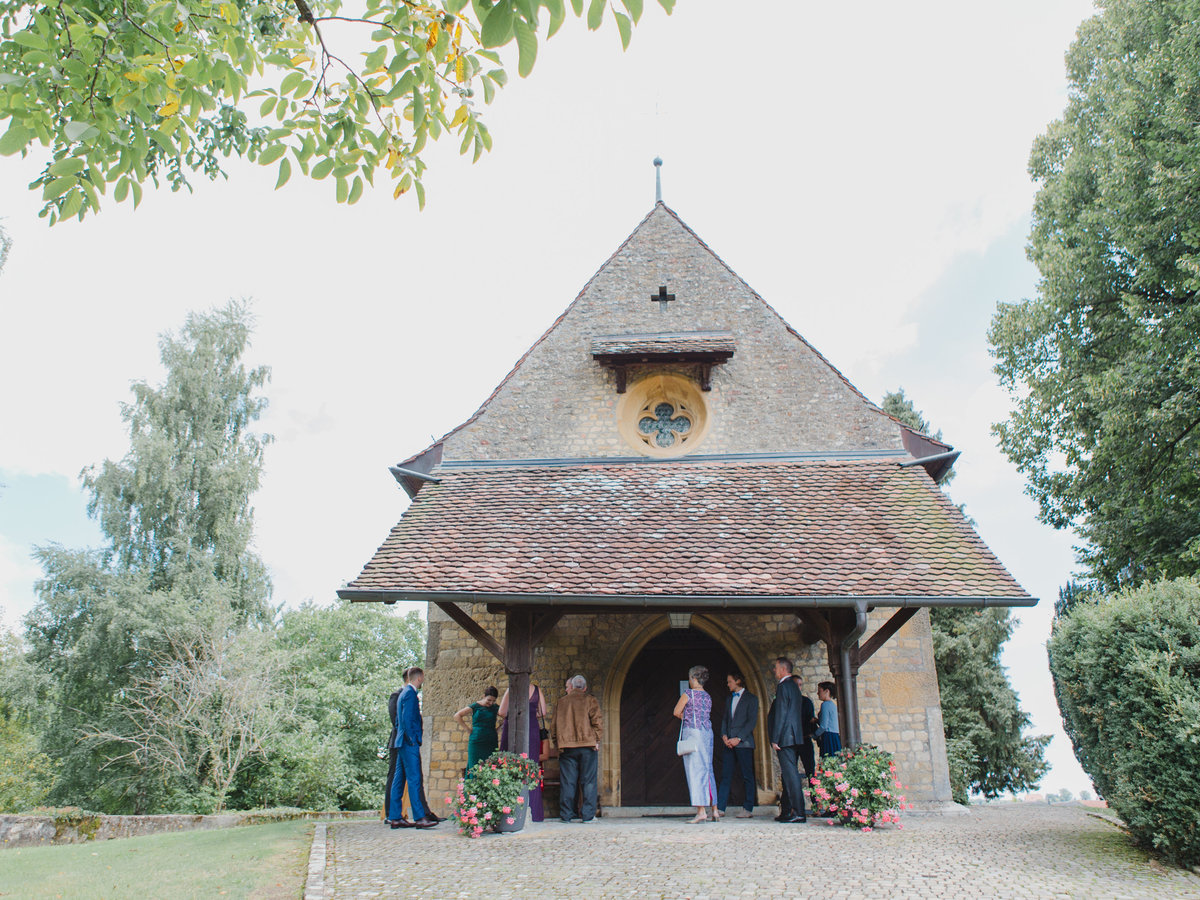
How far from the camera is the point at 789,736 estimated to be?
7965 mm

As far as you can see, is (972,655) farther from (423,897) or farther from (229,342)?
(229,342)

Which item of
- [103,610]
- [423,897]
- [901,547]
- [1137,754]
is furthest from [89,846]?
[103,610]

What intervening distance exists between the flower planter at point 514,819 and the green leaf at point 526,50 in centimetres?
636

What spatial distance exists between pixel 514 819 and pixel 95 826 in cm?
611

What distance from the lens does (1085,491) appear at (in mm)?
13570

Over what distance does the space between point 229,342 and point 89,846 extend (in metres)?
18.5

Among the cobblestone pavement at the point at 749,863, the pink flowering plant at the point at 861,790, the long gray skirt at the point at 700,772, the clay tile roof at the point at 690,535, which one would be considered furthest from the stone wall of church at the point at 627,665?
the pink flowering plant at the point at 861,790

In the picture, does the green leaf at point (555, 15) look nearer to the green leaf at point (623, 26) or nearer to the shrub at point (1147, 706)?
the green leaf at point (623, 26)

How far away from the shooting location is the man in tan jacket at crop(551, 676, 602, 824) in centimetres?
841

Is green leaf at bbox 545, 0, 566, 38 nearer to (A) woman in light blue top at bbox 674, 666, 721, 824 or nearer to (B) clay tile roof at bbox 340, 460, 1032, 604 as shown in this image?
(B) clay tile roof at bbox 340, 460, 1032, 604

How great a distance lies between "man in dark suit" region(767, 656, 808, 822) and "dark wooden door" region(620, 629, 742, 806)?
72.0 inches

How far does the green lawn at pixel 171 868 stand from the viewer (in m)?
5.15

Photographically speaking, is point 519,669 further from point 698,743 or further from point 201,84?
point 201,84

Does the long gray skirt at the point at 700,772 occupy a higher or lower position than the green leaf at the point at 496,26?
lower
